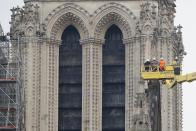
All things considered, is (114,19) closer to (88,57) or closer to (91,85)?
(88,57)

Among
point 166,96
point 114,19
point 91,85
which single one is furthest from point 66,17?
point 166,96

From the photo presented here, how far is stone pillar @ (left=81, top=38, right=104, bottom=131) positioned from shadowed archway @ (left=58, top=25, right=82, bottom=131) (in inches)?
26.8

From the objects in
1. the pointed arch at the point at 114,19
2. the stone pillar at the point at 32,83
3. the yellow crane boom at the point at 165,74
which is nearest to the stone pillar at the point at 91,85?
the pointed arch at the point at 114,19

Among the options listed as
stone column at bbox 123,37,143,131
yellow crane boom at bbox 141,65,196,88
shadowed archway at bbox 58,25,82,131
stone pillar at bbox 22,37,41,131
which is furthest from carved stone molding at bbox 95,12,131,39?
yellow crane boom at bbox 141,65,196,88

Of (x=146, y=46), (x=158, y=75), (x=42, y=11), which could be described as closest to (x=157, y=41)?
(x=146, y=46)

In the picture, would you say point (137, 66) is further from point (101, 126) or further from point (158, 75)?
point (158, 75)

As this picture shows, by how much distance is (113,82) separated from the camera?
262 feet

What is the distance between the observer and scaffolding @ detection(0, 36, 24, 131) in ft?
256

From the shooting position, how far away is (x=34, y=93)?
78.6m

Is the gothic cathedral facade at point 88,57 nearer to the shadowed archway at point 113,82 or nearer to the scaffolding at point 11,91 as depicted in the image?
the shadowed archway at point 113,82

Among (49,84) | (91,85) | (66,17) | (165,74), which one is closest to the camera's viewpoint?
(165,74)

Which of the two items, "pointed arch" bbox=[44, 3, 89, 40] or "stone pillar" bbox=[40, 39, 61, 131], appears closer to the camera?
"stone pillar" bbox=[40, 39, 61, 131]

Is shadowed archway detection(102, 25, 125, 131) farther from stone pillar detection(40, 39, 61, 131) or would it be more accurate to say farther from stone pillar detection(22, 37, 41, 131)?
stone pillar detection(22, 37, 41, 131)

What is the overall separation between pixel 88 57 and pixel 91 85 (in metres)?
1.85
